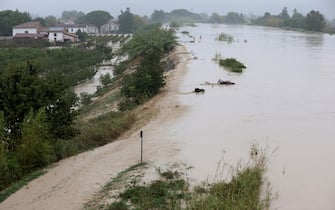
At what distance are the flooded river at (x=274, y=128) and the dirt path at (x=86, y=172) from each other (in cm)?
72

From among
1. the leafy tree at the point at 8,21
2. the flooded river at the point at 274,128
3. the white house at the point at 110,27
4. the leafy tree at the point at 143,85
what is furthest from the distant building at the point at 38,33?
the leafy tree at the point at 143,85

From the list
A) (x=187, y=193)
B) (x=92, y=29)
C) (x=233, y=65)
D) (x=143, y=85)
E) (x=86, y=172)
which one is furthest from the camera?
(x=92, y=29)

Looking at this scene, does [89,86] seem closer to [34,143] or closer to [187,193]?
[34,143]

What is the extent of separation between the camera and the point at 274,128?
1450cm

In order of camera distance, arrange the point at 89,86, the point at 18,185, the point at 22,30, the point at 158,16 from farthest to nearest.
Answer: the point at 158,16 < the point at 22,30 < the point at 89,86 < the point at 18,185

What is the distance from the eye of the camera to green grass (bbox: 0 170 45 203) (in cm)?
921

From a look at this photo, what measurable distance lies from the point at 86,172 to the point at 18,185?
1.53m

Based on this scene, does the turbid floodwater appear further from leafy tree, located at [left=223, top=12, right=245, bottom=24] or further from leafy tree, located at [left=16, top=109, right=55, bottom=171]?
leafy tree, located at [left=223, top=12, right=245, bottom=24]

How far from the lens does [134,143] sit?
12625mm

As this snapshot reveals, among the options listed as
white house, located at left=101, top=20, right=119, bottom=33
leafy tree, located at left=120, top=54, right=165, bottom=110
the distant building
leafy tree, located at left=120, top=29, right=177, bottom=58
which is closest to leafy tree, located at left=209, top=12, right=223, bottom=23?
white house, located at left=101, top=20, right=119, bottom=33

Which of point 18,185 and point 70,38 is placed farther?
point 70,38

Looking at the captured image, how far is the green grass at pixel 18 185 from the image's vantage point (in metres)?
9.21

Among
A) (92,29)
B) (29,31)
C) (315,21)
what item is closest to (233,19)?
(315,21)

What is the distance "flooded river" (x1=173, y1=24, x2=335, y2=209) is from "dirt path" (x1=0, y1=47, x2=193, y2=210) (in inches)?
28.5
